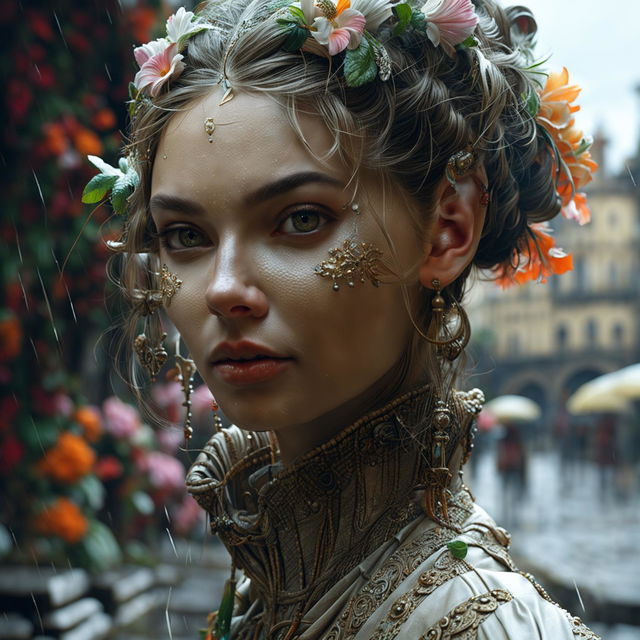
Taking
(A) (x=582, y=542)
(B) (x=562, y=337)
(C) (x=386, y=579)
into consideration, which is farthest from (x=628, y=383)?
(B) (x=562, y=337)

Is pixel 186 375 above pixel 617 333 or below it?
above

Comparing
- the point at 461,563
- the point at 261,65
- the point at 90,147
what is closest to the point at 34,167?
the point at 90,147

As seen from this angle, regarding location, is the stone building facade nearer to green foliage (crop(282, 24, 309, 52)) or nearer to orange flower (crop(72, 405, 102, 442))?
orange flower (crop(72, 405, 102, 442))

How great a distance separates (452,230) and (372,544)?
0.52 meters

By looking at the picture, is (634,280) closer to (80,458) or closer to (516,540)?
(516,540)

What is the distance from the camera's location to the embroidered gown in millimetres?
1196

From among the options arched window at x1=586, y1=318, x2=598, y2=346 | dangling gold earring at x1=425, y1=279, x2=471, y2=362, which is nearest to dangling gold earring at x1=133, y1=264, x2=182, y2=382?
dangling gold earring at x1=425, y1=279, x2=471, y2=362

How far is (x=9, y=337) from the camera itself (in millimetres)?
3943

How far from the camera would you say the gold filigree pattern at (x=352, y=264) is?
1.25 metres

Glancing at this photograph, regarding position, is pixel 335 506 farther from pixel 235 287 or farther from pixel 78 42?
pixel 78 42

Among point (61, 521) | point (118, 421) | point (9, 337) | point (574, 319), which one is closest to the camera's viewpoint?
point (9, 337)

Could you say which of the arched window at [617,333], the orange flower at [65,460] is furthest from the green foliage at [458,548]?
the arched window at [617,333]

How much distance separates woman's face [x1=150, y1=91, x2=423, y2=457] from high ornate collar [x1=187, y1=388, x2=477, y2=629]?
0.30ft

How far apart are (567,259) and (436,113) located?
491 mm
